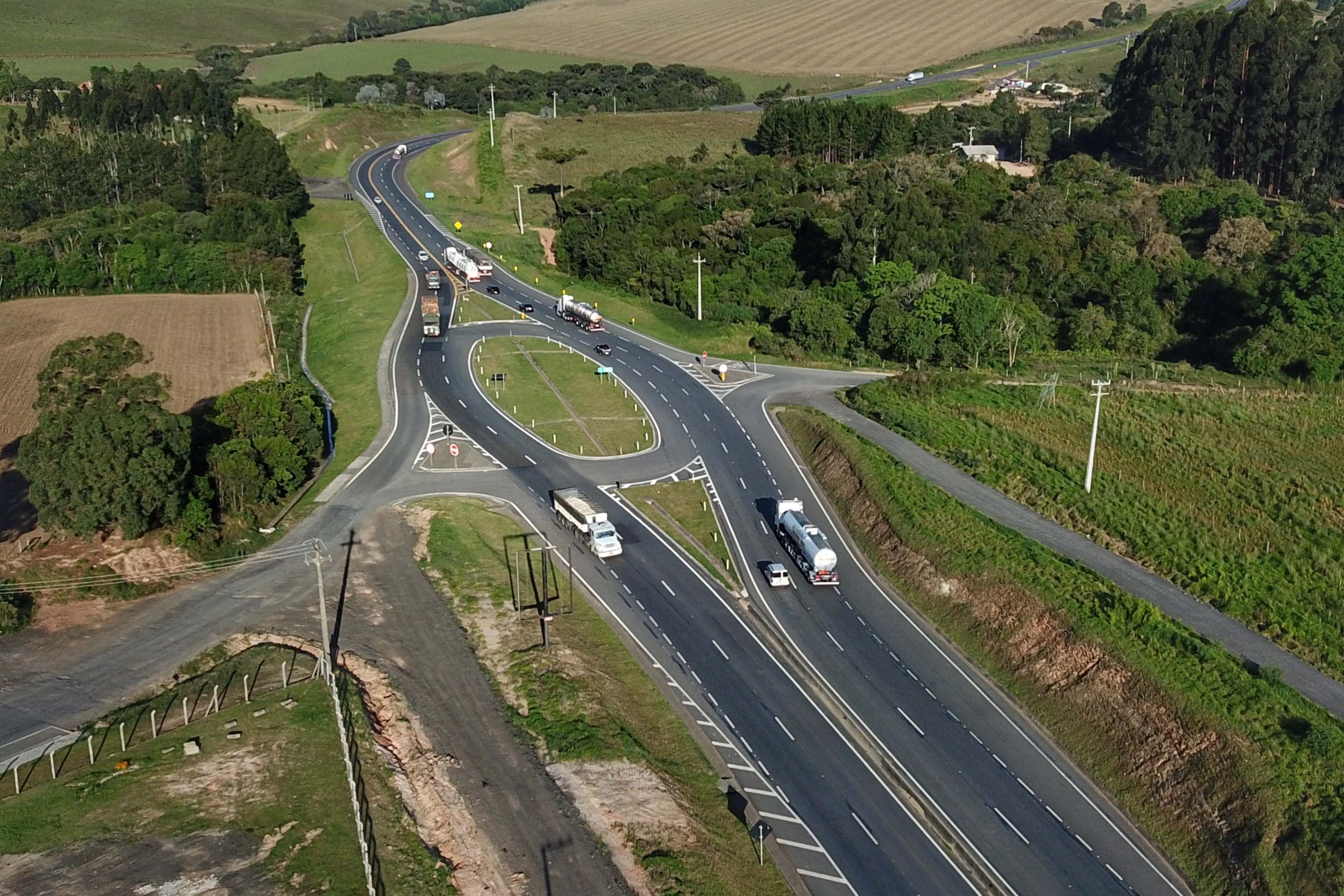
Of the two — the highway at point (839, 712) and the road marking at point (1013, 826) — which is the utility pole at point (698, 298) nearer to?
the highway at point (839, 712)

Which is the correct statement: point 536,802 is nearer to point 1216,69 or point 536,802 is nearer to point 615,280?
point 615,280

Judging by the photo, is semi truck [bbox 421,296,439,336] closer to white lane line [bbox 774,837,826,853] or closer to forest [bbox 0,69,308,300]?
forest [bbox 0,69,308,300]

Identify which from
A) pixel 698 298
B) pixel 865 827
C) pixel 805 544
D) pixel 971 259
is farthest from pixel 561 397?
pixel 865 827

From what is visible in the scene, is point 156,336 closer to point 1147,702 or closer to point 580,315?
point 580,315

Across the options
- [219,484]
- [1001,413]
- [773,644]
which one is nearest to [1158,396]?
[1001,413]

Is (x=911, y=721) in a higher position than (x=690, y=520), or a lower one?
lower
